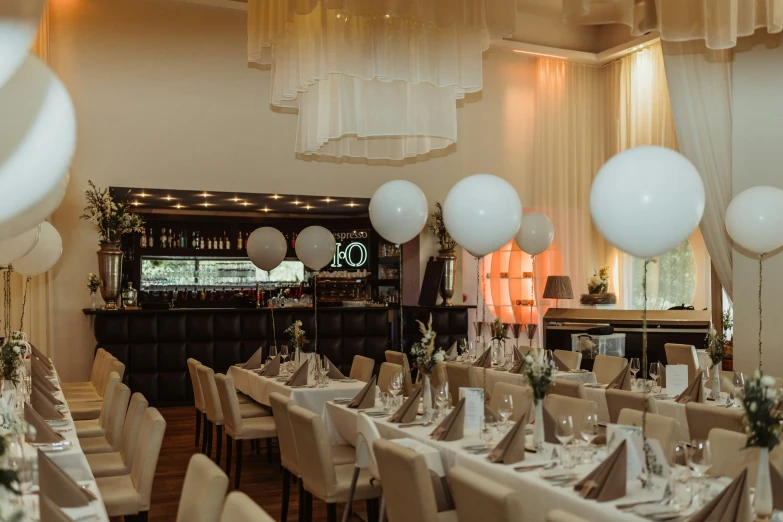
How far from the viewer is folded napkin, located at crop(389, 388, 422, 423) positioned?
501 centimetres

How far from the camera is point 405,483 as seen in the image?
11.6ft

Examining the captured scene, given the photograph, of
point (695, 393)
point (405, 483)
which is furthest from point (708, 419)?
point (405, 483)

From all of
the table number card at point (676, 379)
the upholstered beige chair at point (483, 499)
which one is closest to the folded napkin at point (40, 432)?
the upholstered beige chair at point (483, 499)

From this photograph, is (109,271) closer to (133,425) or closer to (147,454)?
(133,425)

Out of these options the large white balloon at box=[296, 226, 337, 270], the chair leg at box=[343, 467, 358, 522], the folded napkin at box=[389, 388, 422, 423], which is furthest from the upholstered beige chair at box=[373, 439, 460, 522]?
the large white balloon at box=[296, 226, 337, 270]

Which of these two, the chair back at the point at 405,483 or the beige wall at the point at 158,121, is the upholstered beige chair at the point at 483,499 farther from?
the beige wall at the point at 158,121

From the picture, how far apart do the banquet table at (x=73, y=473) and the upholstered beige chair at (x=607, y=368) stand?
463 cm

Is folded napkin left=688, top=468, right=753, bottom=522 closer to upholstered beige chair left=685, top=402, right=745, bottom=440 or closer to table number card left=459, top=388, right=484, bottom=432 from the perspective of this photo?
upholstered beige chair left=685, top=402, right=745, bottom=440

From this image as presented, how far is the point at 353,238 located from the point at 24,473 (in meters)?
11.7

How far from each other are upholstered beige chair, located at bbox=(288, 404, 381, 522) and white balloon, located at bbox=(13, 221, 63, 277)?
3.46m

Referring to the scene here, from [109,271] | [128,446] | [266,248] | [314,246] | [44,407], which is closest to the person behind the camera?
[128,446]

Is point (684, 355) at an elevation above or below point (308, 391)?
above

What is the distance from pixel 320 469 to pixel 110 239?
6.95 metres

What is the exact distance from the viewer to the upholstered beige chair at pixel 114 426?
5301 mm
